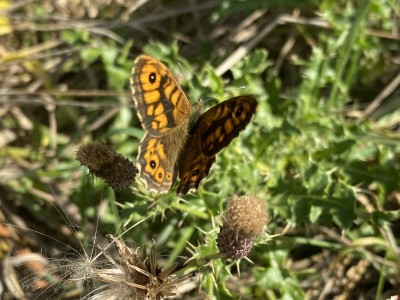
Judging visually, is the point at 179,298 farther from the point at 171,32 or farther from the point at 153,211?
the point at 171,32

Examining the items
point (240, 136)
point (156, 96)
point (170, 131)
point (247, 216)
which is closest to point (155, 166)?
point (170, 131)

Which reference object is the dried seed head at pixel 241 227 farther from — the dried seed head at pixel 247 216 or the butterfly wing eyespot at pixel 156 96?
the butterfly wing eyespot at pixel 156 96

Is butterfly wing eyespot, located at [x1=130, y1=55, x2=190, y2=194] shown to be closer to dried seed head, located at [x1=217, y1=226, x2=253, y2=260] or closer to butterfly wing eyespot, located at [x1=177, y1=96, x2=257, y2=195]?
butterfly wing eyespot, located at [x1=177, y1=96, x2=257, y2=195]

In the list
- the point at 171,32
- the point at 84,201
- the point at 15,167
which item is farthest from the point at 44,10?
the point at 84,201

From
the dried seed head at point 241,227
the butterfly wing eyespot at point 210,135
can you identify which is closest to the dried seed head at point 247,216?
the dried seed head at point 241,227

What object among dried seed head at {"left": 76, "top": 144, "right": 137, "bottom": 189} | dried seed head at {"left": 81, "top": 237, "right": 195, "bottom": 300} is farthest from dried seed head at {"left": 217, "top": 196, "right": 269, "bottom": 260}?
dried seed head at {"left": 76, "top": 144, "right": 137, "bottom": 189}
